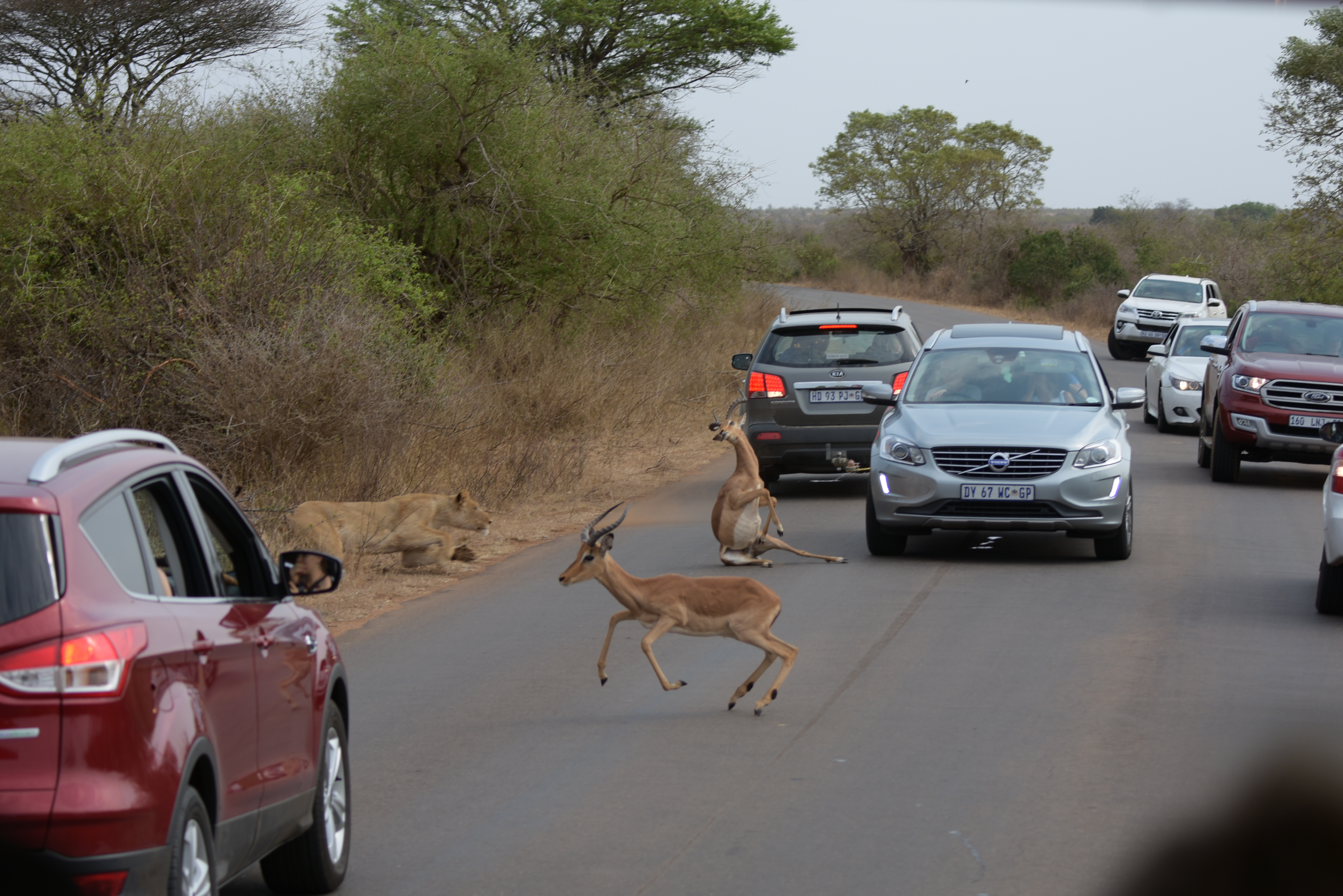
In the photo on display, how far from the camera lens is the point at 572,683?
830 cm

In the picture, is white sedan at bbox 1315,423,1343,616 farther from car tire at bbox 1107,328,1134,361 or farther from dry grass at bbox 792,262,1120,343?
dry grass at bbox 792,262,1120,343

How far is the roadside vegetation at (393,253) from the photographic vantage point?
543 inches

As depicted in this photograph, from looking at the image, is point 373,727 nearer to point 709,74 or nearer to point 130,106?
point 130,106

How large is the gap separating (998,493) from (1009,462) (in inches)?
9.6

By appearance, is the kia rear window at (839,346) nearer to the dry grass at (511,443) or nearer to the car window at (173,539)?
the dry grass at (511,443)

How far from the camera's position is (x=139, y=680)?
3424 millimetres

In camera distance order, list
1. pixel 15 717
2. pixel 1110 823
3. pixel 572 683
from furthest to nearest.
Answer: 1. pixel 572 683
2. pixel 1110 823
3. pixel 15 717

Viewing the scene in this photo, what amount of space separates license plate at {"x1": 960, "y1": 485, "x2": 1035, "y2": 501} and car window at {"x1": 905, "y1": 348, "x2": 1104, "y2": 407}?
3.93 feet

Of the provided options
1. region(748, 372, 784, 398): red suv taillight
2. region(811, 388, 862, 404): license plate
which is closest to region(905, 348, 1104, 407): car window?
region(811, 388, 862, 404): license plate

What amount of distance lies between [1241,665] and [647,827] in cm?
409

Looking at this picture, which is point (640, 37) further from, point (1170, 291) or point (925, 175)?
point (925, 175)

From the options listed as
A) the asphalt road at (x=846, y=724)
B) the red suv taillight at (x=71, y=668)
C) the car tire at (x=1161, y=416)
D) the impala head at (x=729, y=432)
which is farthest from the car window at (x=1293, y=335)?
the red suv taillight at (x=71, y=668)

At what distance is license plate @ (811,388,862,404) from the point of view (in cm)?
1515

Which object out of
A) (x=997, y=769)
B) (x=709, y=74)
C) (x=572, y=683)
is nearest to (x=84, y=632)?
(x=997, y=769)
